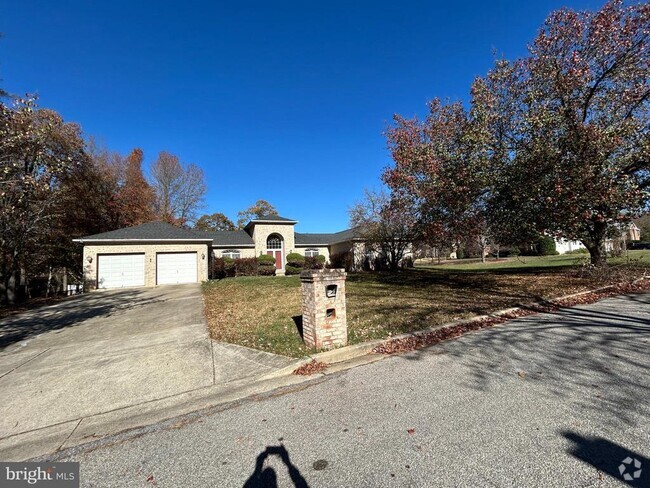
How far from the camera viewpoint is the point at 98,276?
1695cm

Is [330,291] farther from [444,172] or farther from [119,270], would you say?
[119,270]

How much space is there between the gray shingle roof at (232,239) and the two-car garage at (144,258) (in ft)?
17.9

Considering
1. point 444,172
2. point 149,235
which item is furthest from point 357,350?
point 149,235

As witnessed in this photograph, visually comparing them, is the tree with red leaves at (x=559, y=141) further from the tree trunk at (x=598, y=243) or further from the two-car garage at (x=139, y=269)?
the two-car garage at (x=139, y=269)

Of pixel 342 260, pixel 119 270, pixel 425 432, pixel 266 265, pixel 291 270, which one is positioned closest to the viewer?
pixel 425 432

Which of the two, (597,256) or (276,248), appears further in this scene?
(276,248)

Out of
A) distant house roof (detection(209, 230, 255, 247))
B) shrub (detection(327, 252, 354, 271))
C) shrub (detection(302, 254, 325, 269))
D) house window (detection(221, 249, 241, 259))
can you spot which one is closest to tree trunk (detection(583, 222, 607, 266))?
shrub (detection(327, 252, 354, 271))

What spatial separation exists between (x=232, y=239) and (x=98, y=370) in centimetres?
2260

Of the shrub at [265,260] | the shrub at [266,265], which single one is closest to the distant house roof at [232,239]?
the shrub at [265,260]

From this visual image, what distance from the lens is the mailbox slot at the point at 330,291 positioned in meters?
4.82

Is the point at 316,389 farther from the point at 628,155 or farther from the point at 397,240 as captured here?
the point at 397,240

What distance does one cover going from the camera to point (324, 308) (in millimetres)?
4770

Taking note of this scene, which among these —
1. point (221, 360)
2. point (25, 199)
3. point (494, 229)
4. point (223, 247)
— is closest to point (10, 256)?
point (25, 199)

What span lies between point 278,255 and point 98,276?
12.9 meters
